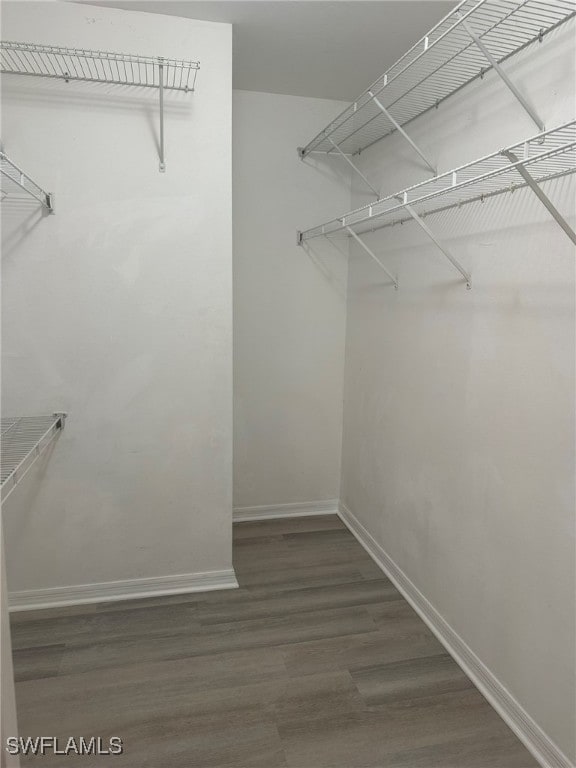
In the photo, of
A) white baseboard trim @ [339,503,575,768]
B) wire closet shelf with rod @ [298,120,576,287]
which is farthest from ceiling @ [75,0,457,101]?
white baseboard trim @ [339,503,575,768]

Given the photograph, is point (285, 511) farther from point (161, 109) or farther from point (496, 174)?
point (496, 174)

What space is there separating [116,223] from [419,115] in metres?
1.39

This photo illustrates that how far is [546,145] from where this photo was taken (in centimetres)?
141

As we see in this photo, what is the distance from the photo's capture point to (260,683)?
71.5 inches

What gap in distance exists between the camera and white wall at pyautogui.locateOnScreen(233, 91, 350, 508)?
2.82 meters

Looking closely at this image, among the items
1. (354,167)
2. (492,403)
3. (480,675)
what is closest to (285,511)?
(480,675)

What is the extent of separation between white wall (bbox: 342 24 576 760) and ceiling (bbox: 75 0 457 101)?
0.34m

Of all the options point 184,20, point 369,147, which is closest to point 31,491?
point 184,20

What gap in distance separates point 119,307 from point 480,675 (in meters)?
2.00

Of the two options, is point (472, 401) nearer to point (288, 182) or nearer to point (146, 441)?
point (146, 441)

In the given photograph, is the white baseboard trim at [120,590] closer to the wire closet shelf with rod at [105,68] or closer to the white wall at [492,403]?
the white wall at [492,403]

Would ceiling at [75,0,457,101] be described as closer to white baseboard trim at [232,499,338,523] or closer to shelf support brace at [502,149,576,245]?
shelf support brace at [502,149,576,245]

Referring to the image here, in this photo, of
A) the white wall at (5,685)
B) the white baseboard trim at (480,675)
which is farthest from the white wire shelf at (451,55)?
the white baseboard trim at (480,675)

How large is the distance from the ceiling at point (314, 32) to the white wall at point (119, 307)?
108 mm
